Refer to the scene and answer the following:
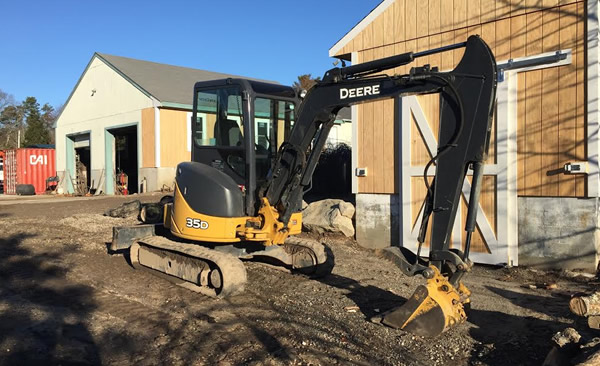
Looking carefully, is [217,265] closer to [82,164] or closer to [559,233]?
[559,233]

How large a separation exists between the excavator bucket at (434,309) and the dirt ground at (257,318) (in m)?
0.14

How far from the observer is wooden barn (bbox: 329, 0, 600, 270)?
798 cm

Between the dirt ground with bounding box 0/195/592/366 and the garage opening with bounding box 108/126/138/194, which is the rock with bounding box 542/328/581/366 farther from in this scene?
the garage opening with bounding box 108/126/138/194

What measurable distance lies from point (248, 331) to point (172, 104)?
1806cm

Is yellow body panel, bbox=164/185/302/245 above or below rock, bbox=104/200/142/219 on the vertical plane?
above

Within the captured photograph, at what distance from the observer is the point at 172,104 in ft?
71.6

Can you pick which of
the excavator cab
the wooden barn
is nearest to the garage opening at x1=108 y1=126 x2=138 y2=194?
the wooden barn

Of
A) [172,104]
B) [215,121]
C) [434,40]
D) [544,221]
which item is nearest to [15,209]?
[172,104]

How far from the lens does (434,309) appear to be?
15.8 ft

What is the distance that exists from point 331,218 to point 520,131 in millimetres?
4302

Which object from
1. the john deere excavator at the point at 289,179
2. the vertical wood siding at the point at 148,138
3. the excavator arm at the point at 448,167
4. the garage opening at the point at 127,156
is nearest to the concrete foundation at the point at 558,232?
the john deere excavator at the point at 289,179

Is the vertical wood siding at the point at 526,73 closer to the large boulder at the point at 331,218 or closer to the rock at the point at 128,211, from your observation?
the large boulder at the point at 331,218

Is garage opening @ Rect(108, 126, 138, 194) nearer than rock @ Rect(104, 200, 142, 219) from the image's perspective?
No

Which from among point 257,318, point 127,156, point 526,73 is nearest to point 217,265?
point 257,318
